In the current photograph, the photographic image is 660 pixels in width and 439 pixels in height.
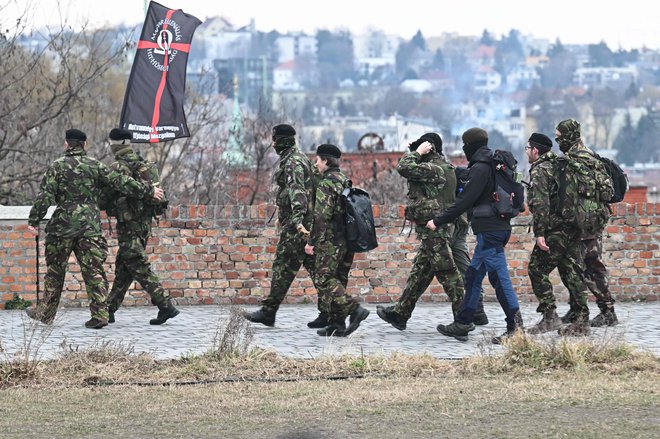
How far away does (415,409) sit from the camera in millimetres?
8609

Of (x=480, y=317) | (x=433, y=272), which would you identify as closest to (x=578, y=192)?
(x=433, y=272)

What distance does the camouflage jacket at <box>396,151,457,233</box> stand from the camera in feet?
39.9

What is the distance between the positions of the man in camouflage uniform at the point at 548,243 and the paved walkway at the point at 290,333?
0.94 feet

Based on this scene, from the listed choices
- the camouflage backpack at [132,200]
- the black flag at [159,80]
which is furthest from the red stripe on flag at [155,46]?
the camouflage backpack at [132,200]

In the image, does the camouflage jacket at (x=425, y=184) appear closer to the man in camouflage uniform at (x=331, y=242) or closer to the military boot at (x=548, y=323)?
the man in camouflage uniform at (x=331, y=242)

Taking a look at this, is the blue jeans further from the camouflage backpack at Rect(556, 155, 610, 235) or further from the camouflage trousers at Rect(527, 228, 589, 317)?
the camouflage backpack at Rect(556, 155, 610, 235)

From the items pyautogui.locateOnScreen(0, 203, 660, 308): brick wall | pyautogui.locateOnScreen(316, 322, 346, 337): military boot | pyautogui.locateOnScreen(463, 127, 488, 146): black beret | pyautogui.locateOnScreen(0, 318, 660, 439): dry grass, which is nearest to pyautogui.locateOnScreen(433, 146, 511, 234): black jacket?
pyautogui.locateOnScreen(463, 127, 488, 146): black beret

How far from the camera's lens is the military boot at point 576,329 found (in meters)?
11.8

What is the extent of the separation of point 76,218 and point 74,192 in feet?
0.81

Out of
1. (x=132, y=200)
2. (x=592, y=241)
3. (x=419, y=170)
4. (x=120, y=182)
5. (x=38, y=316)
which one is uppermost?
(x=419, y=170)

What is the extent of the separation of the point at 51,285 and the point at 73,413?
4383 millimetres

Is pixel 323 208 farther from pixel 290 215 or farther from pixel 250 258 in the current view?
pixel 250 258

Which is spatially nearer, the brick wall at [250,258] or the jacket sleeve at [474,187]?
the jacket sleeve at [474,187]

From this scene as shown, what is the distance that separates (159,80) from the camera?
48.5 feet
